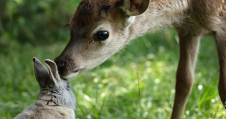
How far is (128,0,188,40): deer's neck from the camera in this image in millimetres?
4336

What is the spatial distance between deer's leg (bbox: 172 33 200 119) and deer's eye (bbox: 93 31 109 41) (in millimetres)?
1238

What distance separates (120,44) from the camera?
4309 millimetres

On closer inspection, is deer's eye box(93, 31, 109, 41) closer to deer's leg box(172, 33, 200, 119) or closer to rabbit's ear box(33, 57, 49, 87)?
rabbit's ear box(33, 57, 49, 87)

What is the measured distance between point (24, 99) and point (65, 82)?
223 centimetres

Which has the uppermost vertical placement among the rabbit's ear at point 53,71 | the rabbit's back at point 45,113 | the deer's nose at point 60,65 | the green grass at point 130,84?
the rabbit's ear at point 53,71

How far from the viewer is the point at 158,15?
4422 mm

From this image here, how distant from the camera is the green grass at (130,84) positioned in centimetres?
507

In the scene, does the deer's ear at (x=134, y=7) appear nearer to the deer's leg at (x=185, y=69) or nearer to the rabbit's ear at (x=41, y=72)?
the deer's leg at (x=185, y=69)

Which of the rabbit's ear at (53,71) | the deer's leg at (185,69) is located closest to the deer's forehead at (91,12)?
the rabbit's ear at (53,71)

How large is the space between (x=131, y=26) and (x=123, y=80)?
221 centimetres

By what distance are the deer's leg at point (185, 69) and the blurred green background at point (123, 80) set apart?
189 mm

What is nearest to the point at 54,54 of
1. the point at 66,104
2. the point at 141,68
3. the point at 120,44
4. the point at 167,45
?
the point at 141,68

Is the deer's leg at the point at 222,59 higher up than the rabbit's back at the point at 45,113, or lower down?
lower down

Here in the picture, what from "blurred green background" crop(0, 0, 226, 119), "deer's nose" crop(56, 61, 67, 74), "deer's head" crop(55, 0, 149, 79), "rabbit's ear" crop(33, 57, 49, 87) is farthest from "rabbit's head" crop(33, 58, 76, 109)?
"blurred green background" crop(0, 0, 226, 119)
